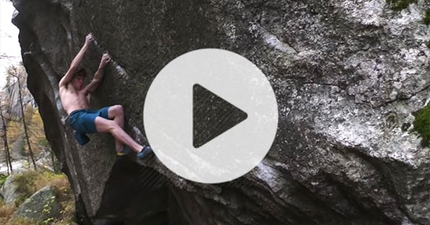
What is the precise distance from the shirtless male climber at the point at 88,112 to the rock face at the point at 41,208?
7907 millimetres

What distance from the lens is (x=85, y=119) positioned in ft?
16.8

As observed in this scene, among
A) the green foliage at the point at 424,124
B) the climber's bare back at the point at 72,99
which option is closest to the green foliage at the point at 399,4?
the green foliage at the point at 424,124

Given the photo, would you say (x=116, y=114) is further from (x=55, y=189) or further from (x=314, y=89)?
(x=55, y=189)

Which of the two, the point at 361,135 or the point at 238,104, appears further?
the point at 238,104

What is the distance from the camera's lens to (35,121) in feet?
81.6

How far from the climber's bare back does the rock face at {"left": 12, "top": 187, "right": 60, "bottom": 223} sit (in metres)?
7.91

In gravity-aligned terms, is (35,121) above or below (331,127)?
below

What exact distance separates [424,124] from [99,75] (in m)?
4.01

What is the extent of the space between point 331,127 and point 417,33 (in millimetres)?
975

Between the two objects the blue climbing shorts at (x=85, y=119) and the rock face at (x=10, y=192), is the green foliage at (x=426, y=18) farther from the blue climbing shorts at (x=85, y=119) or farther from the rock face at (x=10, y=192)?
the rock face at (x=10, y=192)

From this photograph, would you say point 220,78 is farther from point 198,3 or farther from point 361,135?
point 361,135

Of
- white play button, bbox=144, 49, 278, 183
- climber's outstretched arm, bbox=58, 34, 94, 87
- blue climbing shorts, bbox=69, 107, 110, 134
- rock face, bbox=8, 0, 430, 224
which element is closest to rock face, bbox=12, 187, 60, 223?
climber's outstretched arm, bbox=58, 34, 94, 87

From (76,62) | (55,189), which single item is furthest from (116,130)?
(55,189)

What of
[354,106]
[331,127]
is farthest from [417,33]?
[331,127]
